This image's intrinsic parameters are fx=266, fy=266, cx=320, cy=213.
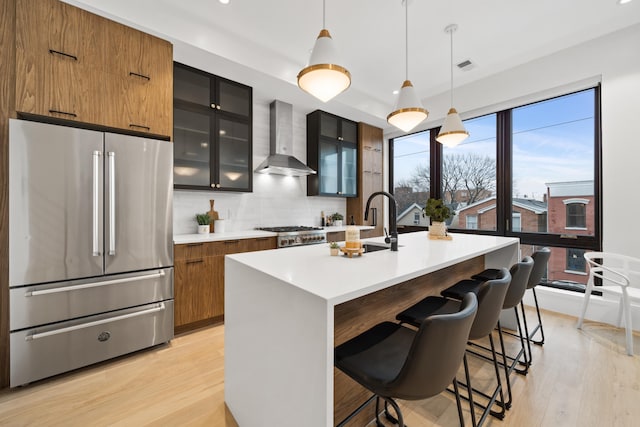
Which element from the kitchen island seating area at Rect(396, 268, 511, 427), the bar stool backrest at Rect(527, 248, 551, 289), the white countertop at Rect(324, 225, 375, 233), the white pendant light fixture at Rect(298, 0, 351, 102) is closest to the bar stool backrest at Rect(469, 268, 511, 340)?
the kitchen island seating area at Rect(396, 268, 511, 427)

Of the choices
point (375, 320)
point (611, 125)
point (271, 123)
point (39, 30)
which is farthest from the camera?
point (271, 123)

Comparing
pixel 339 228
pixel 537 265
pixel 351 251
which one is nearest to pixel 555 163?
pixel 537 265

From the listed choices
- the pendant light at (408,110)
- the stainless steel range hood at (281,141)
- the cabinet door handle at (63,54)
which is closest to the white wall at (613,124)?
the pendant light at (408,110)

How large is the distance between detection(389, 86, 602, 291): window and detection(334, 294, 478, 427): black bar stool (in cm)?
320

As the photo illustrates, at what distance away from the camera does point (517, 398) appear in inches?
67.7

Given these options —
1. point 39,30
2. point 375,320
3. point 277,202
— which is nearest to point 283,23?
point 39,30

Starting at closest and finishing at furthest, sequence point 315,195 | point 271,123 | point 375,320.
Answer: point 375,320 < point 271,123 < point 315,195

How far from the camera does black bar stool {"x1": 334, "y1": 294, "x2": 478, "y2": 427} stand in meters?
0.87

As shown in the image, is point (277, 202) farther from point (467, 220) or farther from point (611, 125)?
point (611, 125)

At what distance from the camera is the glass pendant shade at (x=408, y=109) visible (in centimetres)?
215

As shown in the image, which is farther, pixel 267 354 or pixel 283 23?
pixel 283 23

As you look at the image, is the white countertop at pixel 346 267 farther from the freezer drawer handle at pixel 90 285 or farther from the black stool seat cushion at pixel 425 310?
the freezer drawer handle at pixel 90 285

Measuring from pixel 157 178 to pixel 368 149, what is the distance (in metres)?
3.47

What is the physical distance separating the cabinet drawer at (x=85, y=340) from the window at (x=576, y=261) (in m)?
4.42
